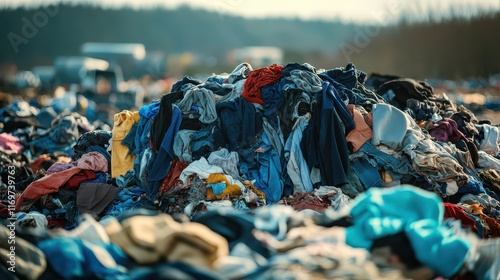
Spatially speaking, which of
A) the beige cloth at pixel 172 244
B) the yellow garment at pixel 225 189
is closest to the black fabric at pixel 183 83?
the yellow garment at pixel 225 189

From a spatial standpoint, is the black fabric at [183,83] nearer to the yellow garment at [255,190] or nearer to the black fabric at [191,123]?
the black fabric at [191,123]

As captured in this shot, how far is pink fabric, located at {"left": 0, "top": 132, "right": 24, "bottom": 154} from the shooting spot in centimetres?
1009

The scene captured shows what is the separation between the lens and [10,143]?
10.2 m

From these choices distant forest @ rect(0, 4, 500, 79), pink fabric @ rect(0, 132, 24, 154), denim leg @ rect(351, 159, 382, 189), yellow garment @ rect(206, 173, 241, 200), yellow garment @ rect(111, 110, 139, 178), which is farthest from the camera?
distant forest @ rect(0, 4, 500, 79)

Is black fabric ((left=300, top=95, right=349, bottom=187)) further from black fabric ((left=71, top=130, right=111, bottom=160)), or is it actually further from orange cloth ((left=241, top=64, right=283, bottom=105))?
black fabric ((left=71, top=130, right=111, bottom=160))

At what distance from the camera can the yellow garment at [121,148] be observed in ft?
24.8

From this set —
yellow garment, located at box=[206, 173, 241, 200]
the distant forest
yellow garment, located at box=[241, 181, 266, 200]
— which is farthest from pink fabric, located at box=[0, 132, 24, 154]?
the distant forest

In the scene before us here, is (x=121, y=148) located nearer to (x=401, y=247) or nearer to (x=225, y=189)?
(x=225, y=189)

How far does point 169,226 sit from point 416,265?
4.23ft

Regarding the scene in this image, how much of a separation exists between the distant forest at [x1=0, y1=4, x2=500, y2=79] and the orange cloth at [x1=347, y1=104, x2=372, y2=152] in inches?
1589

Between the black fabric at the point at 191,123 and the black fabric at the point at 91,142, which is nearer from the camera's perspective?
the black fabric at the point at 191,123

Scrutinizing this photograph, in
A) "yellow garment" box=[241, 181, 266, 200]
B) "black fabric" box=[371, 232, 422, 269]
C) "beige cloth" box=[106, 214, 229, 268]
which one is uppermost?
"beige cloth" box=[106, 214, 229, 268]

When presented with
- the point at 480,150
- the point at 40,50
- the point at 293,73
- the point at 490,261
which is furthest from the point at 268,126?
the point at 40,50

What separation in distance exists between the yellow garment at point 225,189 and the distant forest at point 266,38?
135 feet
